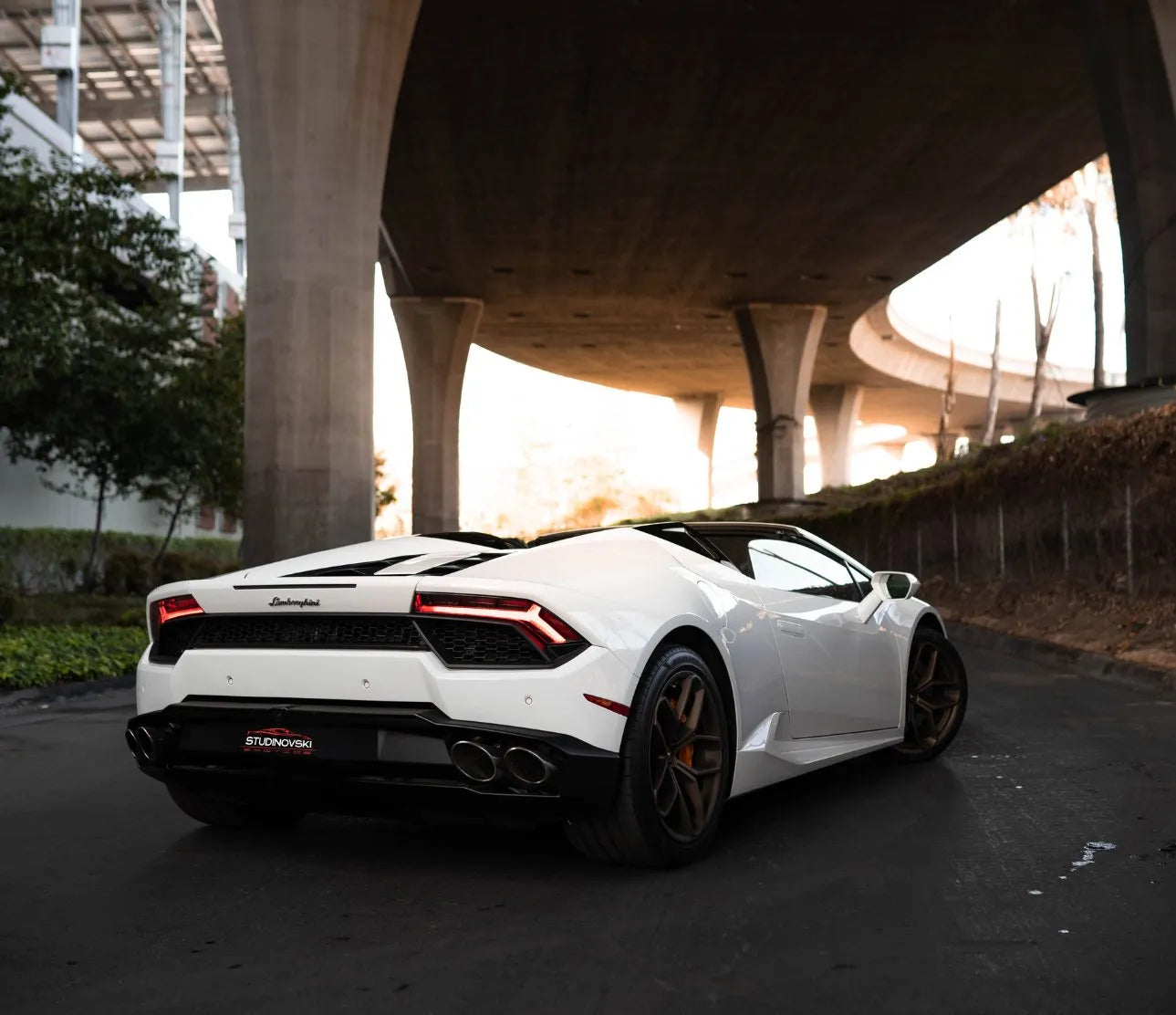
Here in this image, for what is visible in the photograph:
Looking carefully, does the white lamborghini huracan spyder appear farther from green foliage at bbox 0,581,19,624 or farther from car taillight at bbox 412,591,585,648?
green foliage at bbox 0,581,19,624

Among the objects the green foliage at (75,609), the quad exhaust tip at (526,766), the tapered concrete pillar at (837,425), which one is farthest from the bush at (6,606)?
the tapered concrete pillar at (837,425)

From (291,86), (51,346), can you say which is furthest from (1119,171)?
(51,346)

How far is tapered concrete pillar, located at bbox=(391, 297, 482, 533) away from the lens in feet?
164

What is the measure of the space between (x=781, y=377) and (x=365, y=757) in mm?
47288

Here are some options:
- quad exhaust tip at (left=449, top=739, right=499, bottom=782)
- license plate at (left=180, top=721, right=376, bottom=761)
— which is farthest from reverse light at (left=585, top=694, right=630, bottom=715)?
license plate at (left=180, top=721, right=376, bottom=761)

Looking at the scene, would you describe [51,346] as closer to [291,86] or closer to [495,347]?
[291,86]

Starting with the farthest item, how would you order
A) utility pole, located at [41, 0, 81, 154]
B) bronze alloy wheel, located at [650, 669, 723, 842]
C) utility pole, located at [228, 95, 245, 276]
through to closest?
utility pole, located at [228, 95, 245, 276] < utility pole, located at [41, 0, 81, 154] < bronze alloy wheel, located at [650, 669, 723, 842]

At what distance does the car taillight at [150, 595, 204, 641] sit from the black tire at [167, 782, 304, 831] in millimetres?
633

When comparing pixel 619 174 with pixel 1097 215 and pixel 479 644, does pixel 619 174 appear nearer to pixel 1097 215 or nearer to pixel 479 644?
pixel 1097 215

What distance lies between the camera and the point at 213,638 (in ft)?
16.6

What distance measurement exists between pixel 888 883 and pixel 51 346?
18150 millimetres

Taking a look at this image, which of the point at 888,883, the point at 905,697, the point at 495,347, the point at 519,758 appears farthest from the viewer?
the point at 495,347

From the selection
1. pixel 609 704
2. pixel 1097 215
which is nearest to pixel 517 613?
pixel 609 704

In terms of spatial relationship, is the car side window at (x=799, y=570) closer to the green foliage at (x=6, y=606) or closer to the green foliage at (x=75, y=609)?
the green foliage at (x=6, y=606)
